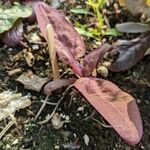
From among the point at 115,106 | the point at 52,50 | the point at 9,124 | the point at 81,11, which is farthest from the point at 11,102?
the point at 81,11

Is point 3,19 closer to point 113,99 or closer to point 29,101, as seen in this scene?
point 29,101

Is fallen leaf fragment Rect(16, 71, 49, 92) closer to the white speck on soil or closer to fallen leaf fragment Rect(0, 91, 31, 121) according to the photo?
fallen leaf fragment Rect(0, 91, 31, 121)

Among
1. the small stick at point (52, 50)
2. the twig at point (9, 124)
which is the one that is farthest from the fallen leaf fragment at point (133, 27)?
the twig at point (9, 124)

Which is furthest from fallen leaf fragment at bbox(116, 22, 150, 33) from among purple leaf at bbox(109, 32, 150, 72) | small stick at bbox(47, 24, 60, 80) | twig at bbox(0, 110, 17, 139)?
twig at bbox(0, 110, 17, 139)

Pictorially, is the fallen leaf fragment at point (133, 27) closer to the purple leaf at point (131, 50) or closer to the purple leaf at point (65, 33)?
the purple leaf at point (131, 50)

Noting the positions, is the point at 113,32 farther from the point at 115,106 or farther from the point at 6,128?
the point at 6,128

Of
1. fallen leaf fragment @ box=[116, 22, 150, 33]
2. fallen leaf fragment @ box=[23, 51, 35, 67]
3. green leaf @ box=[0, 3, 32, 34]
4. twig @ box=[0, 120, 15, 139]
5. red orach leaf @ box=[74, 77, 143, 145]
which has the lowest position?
twig @ box=[0, 120, 15, 139]

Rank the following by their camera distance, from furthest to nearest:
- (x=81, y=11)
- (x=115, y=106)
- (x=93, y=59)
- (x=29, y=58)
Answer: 1. (x=81, y=11)
2. (x=29, y=58)
3. (x=93, y=59)
4. (x=115, y=106)
